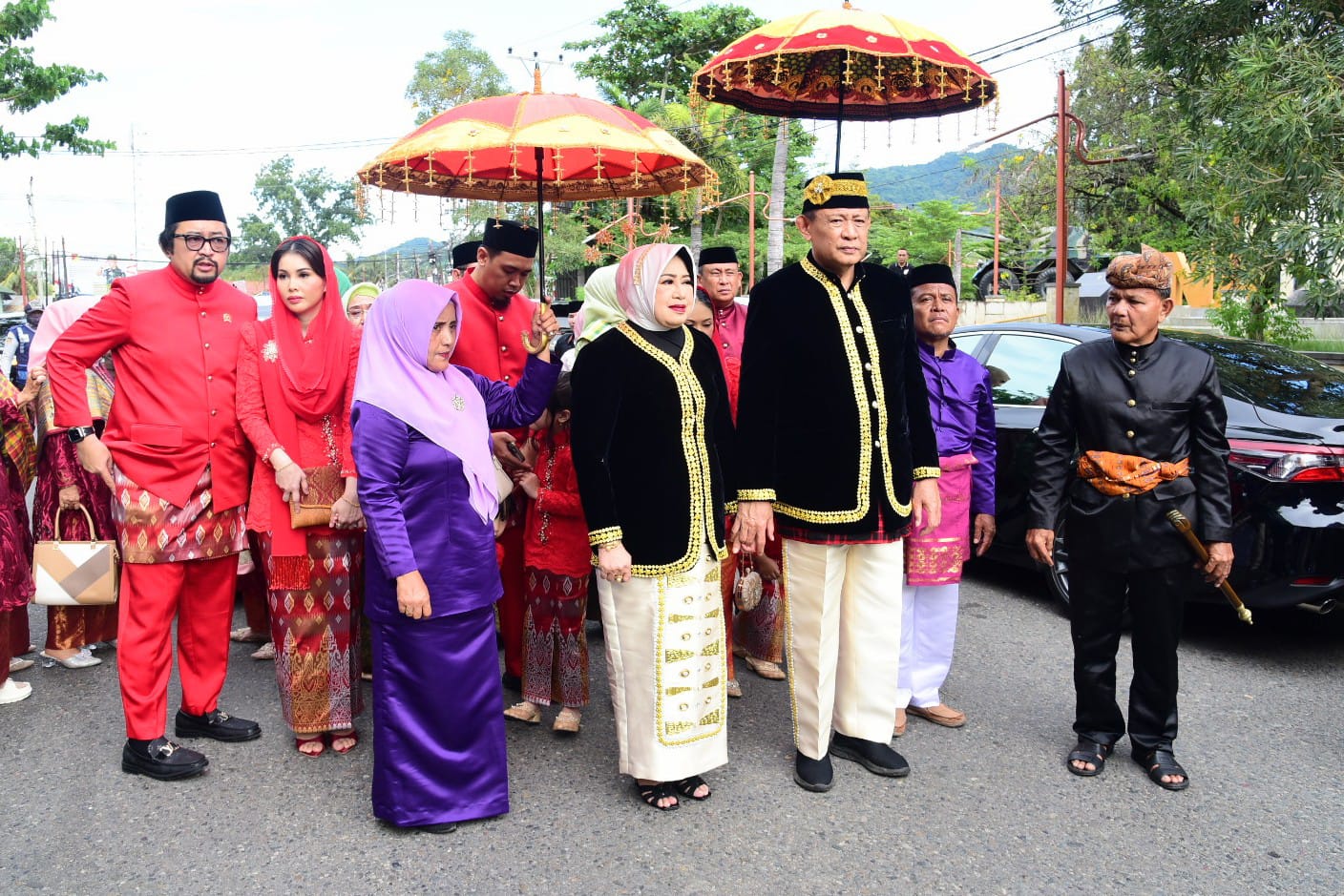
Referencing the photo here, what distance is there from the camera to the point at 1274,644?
202 inches

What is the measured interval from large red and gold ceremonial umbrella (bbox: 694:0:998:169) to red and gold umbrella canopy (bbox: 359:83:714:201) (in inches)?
20.5

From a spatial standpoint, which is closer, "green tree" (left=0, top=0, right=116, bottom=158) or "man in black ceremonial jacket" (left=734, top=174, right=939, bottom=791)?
"man in black ceremonial jacket" (left=734, top=174, right=939, bottom=791)

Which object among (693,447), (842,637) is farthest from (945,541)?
(693,447)

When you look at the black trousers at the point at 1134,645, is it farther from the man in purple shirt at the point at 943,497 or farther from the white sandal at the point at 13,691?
the white sandal at the point at 13,691

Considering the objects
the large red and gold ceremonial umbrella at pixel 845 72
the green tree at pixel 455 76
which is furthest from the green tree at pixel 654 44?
the large red and gold ceremonial umbrella at pixel 845 72

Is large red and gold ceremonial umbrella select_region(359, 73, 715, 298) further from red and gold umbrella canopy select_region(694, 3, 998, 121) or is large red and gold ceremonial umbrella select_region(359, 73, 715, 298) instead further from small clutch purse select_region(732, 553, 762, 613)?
small clutch purse select_region(732, 553, 762, 613)

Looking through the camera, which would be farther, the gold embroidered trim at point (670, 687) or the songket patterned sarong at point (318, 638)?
the songket patterned sarong at point (318, 638)

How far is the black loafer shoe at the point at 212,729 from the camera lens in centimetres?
407

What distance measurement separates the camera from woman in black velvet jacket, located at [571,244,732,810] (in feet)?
11.1

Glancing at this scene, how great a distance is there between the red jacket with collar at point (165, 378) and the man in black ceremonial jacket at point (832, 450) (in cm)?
192

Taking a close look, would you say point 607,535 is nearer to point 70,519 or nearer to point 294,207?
point 70,519

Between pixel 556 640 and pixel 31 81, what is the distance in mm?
21070

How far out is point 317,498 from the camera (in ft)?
12.7

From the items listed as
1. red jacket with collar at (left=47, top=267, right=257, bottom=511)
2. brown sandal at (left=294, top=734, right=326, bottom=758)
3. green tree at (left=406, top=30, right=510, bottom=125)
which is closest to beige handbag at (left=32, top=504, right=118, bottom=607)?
red jacket with collar at (left=47, top=267, right=257, bottom=511)
